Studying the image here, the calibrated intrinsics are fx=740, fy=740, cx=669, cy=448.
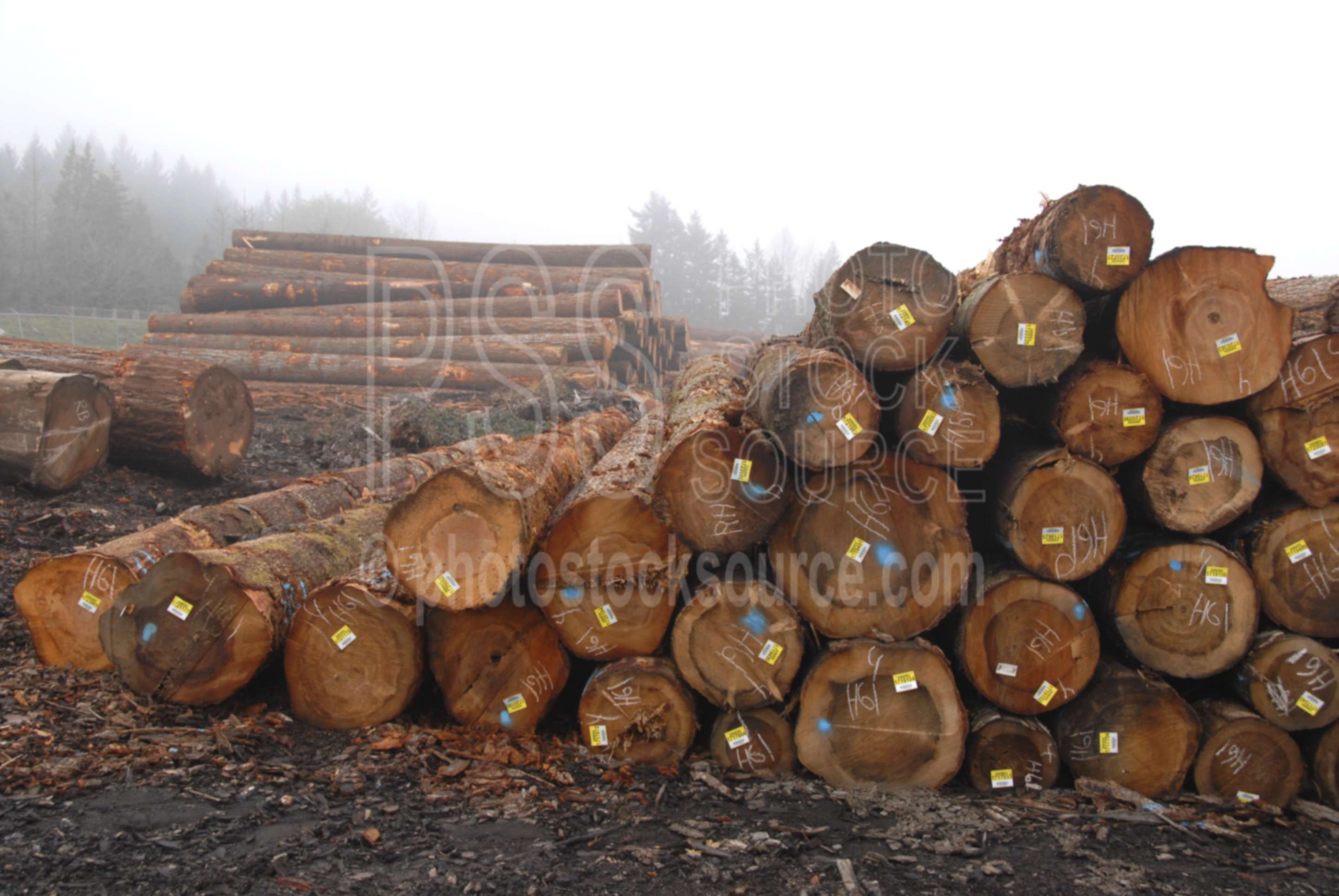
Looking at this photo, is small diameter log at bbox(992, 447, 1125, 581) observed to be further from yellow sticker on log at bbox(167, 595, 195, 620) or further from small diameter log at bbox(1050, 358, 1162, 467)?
yellow sticker on log at bbox(167, 595, 195, 620)

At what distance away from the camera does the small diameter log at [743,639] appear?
362cm

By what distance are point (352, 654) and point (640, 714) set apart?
4.99 ft

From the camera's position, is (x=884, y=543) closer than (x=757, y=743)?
Yes

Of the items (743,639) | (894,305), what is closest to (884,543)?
(743,639)

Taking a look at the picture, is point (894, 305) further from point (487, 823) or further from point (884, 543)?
point (487, 823)

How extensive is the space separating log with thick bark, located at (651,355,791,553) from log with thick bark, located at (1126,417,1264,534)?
1893 millimetres

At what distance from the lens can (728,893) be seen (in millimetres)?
2768

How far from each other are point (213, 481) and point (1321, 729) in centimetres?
912

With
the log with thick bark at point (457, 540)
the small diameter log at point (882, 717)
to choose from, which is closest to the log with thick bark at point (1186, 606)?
the small diameter log at point (882, 717)

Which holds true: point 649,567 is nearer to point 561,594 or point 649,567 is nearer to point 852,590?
point 561,594

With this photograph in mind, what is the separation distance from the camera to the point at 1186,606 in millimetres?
3652

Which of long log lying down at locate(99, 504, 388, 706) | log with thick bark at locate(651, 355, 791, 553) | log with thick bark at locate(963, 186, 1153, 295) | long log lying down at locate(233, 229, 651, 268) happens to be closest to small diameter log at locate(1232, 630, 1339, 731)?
log with thick bark at locate(963, 186, 1153, 295)

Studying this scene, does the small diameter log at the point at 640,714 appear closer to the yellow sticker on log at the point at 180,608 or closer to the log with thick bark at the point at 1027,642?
the log with thick bark at the point at 1027,642

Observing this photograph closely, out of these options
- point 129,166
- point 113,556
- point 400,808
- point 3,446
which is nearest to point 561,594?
point 400,808
